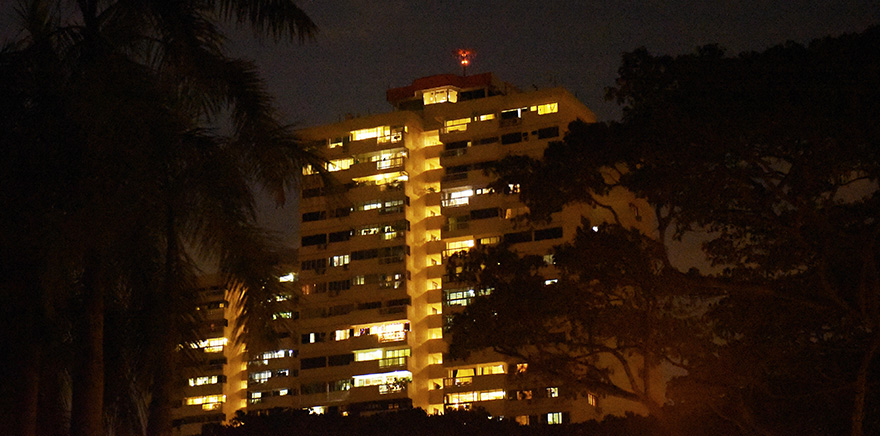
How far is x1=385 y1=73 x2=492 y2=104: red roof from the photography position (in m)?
77.0

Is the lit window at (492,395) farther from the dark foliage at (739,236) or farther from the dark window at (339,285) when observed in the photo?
the dark foliage at (739,236)

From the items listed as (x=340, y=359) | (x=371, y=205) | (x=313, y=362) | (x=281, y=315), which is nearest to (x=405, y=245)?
(x=371, y=205)

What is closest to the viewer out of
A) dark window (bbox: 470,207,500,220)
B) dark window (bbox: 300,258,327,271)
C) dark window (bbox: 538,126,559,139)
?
dark window (bbox: 538,126,559,139)

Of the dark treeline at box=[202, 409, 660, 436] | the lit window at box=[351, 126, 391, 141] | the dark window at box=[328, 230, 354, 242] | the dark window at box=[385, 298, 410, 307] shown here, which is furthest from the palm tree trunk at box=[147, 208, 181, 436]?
the lit window at box=[351, 126, 391, 141]

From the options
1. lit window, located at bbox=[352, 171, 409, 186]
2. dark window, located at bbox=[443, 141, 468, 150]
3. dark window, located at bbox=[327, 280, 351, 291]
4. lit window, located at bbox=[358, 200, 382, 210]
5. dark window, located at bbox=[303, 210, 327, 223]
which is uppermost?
dark window, located at bbox=[443, 141, 468, 150]

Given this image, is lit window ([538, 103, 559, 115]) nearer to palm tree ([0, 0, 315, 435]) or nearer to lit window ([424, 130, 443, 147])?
lit window ([424, 130, 443, 147])

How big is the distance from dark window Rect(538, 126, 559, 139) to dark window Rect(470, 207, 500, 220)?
563 centimetres

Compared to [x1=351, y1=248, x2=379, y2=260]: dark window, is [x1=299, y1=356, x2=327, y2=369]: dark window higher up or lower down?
lower down

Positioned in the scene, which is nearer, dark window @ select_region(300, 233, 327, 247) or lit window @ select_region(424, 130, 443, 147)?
dark window @ select_region(300, 233, 327, 247)

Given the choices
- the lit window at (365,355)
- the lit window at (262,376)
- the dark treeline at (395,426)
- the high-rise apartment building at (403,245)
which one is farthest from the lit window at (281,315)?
the lit window at (262,376)

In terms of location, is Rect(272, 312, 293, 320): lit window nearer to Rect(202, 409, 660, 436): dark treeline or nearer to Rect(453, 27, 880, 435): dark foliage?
Rect(453, 27, 880, 435): dark foliage

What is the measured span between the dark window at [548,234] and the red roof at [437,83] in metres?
13.4

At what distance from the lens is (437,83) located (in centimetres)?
7869

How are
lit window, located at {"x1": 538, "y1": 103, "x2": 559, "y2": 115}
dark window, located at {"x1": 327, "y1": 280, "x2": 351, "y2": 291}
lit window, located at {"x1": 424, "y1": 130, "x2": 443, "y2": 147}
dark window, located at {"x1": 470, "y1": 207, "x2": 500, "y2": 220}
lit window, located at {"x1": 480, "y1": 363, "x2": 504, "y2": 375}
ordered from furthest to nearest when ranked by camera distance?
lit window, located at {"x1": 424, "y1": 130, "x2": 443, "y2": 147} → dark window, located at {"x1": 327, "y1": 280, "x2": 351, "y2": 291} → lit window, located at {"x1": 538, "y1": 103, "x2": 559, "y2": 115} → dark window, located at {"x1": 470, "y1": 207, "x2": 500, "y2": 220} → lit window, located at {"x1": 480, "y1": 363, "x2": 504, "y2": 375}
